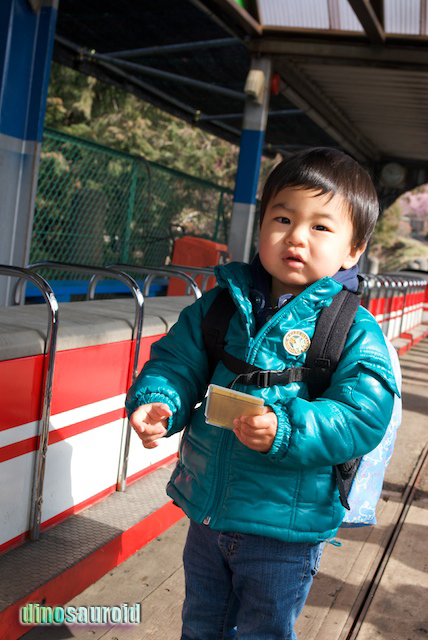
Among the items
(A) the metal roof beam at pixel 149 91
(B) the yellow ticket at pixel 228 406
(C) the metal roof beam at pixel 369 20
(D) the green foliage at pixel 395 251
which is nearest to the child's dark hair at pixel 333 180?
(B) the yellow ticket at pixel 228 406

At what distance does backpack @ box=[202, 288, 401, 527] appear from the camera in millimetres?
1668

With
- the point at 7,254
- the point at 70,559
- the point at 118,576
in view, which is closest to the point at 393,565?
the point at 118,576

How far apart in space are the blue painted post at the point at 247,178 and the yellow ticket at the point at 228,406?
8.45 metres

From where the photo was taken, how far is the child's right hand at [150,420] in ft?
5.34

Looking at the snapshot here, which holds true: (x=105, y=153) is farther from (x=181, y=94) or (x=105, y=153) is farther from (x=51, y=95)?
(x=51, y=95)

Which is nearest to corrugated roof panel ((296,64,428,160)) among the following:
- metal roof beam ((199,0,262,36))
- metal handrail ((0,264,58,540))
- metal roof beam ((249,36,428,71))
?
metal roof beam ((249,36,428,71))

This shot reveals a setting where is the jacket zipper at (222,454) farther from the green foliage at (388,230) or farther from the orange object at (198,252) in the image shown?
the green foliage at (388,230)

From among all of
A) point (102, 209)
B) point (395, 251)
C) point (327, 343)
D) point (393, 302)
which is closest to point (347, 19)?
point (102, 209)

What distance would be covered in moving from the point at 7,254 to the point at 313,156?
15.3ft

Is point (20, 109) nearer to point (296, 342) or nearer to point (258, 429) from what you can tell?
point (296, 342)

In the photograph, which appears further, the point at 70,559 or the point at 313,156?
the point at 70,559

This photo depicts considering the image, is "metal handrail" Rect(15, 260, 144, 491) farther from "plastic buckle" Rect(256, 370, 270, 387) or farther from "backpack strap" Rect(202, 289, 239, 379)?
"plastic buckle" Rect(256, 370, 270, 387)

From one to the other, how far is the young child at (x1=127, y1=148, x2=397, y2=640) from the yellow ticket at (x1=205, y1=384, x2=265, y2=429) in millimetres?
92

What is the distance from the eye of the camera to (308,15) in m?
8.63
